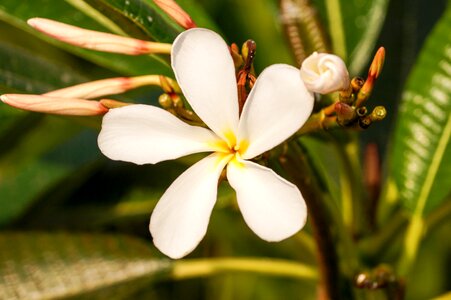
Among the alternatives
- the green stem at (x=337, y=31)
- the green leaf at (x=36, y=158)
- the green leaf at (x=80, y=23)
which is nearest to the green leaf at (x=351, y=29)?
the green stem at (x=337, y=31)

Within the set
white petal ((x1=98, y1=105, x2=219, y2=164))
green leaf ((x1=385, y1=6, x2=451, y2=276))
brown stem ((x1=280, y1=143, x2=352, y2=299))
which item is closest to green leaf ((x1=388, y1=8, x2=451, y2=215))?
green leaf ((x1=385, y1=6, x2=451, y2=276))

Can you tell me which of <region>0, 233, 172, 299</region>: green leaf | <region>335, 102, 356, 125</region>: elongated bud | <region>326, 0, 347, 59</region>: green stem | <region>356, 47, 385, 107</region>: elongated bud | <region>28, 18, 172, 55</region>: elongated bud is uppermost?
<region>326, 0, 347, 59</region>: green stem

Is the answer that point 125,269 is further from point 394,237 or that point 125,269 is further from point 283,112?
point 283,112

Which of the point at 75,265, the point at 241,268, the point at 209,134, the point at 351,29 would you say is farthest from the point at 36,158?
the point at 209,134

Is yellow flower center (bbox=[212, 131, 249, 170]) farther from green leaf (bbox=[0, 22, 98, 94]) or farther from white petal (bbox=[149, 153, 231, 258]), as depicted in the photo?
green leaf (bbox=[0, 22, 98, 94])

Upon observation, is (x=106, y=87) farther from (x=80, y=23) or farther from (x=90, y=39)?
(x=80, y=23)

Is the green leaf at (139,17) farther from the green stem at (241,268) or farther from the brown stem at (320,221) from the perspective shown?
the green stem at (241,268)
